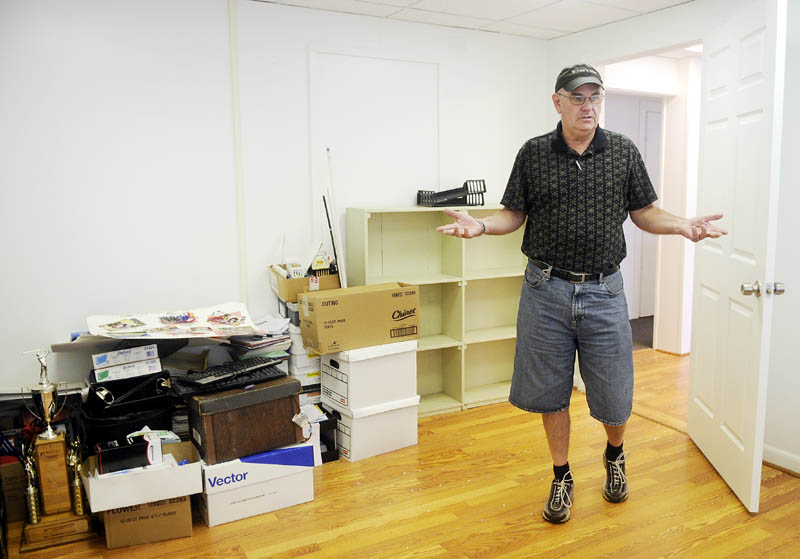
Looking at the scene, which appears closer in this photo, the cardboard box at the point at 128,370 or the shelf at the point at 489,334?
the cardboard box at the point at 128,370

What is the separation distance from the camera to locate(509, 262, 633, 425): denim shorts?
236 centimetres

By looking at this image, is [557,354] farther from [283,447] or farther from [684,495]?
[283,447]

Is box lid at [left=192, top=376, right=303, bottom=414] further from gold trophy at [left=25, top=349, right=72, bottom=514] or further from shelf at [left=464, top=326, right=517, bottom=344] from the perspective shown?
shelf at [left=464, top=326, right=517, bottom=344]

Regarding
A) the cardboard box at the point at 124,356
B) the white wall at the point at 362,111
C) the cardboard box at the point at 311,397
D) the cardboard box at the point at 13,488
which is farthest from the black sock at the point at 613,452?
the cardboard box at the point at 13,488

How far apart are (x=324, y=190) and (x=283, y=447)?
1.47 m

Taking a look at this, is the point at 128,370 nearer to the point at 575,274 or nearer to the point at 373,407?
the point at 373,407

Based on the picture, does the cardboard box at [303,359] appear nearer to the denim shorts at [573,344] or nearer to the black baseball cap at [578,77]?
the denim shorts at [573,344]

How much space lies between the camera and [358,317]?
3.14 meters

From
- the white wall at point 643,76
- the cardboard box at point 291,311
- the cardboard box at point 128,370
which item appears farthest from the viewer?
the white wall at point 643,76

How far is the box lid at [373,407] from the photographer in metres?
3.14

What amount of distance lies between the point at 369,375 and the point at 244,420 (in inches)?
28.9

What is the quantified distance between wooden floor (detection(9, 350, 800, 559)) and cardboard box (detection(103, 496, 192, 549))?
4 cm

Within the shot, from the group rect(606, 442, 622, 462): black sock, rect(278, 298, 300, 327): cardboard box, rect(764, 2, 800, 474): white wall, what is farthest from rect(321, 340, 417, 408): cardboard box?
rect(764, 2, 800, 474): white wall

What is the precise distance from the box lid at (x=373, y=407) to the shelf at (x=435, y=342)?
15.8 inches
